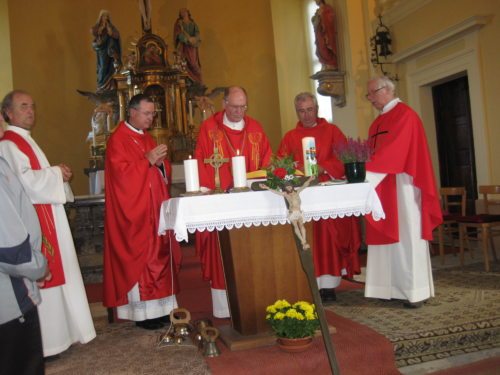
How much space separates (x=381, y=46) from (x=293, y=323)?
270 inches

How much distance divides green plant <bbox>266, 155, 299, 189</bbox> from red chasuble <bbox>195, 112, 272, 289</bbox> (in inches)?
37.8

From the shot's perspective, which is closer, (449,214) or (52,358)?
(52,358)

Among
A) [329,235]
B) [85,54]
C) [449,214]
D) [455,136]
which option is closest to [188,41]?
[85,54]

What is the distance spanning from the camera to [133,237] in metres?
4.10

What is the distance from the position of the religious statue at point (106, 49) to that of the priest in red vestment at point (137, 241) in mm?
7117

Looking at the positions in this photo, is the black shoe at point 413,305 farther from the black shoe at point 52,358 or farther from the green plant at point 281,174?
the black shoe at point 52,358

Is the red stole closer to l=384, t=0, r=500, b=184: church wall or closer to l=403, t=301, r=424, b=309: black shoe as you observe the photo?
l=403, t=301, r=424, b=309: black shoe

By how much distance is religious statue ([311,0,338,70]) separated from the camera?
31.2 ft

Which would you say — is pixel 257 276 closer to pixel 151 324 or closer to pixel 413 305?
pixel 151 324

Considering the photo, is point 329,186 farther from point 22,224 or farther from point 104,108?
point 104,108

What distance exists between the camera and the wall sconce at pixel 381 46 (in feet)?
29.0

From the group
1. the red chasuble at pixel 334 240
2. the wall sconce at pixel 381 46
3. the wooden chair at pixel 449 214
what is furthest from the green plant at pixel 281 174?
the wall sconce at pixel 381 46

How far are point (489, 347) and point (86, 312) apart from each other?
291cm

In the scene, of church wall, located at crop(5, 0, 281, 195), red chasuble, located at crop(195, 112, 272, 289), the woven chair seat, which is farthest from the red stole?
church wall, located at crop(5, 0, 281, 195)
